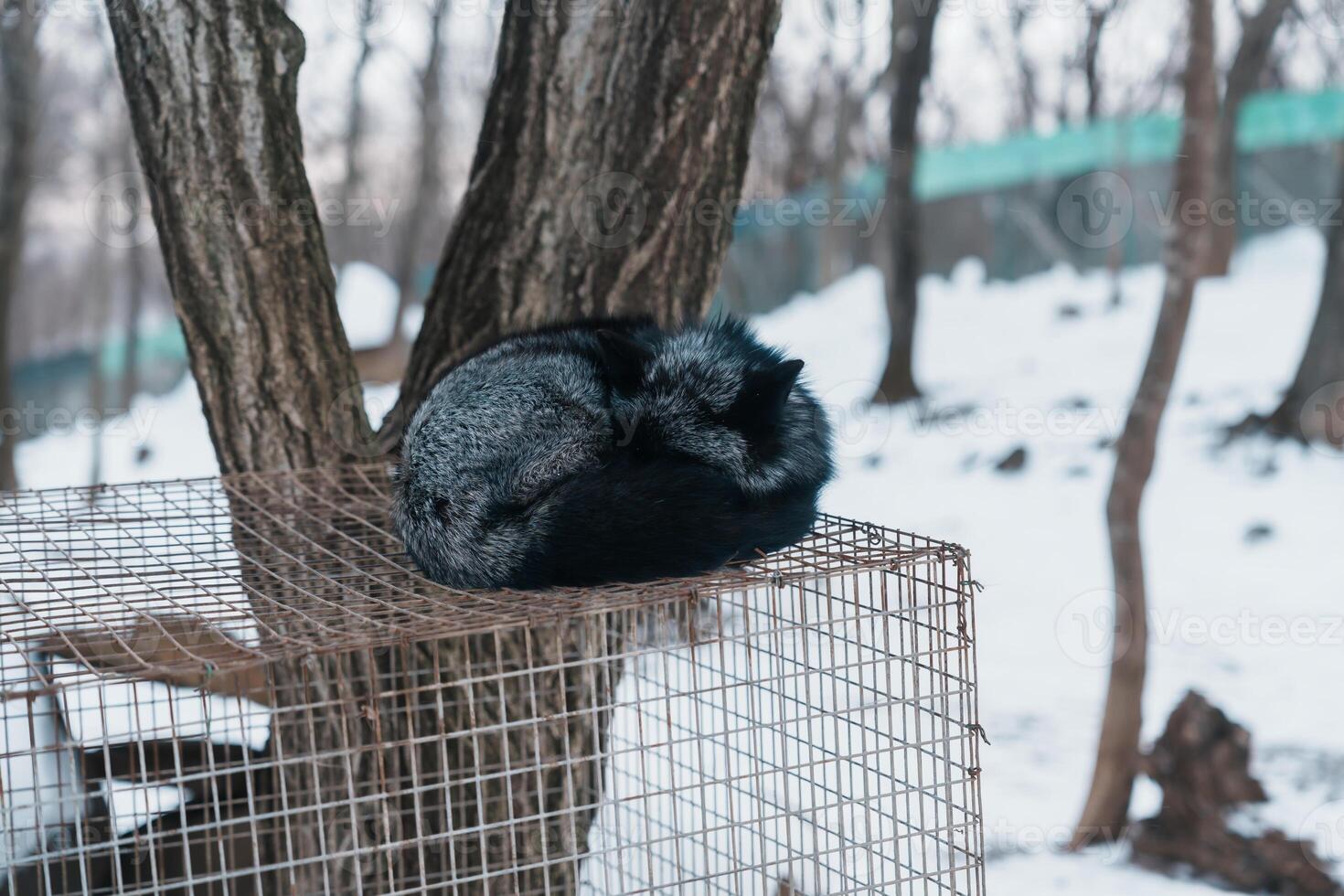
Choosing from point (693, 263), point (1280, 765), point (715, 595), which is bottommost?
point (1280, 765)

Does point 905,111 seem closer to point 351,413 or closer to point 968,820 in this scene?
point 351,413

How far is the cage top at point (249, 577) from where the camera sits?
66.5 inches

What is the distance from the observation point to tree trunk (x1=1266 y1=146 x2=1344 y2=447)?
6824 mm

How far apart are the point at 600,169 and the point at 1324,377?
570 centimetres

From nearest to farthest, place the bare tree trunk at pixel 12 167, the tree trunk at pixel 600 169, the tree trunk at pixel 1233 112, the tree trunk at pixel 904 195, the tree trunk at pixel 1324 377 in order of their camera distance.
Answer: the tree trunk at pixel 600 169
the tree trunk at pixel 1324 377
the bare tree trunk at pixel 12 167
the tree trunk at pixel 904 195
the tree trunk at pixel 1233 112

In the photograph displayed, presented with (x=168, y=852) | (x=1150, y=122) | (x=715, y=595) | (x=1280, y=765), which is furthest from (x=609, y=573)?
(x=1150, y=122)

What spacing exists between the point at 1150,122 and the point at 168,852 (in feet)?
39.9

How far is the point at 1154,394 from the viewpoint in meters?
4.27

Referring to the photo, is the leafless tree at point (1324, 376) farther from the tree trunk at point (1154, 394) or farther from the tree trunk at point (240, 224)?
the tree trunk at point (240, 224)

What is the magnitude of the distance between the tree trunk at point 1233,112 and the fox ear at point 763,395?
789 cm

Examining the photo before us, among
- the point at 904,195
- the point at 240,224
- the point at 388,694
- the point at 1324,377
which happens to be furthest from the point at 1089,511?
the point at 388,694

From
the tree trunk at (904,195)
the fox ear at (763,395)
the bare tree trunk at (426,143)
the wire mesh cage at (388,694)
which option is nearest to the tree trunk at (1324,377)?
the tree trunk at (904,195)

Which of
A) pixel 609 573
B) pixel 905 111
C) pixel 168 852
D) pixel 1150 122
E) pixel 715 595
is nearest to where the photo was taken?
pixel 715 595

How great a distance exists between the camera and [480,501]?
202 centimetres
